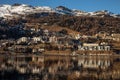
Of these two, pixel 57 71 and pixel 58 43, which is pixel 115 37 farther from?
pixel 57 71

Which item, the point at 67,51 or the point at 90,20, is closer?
the point at 67,51

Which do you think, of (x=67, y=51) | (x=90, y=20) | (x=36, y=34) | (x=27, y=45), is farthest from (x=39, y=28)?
(x=67, y=51)

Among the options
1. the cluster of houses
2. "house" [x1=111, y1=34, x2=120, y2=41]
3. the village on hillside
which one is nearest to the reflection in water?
the village on hillside

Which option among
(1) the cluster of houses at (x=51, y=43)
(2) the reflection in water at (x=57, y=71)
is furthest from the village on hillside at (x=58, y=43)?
(2) the reflection in water at (x=57, y=71)

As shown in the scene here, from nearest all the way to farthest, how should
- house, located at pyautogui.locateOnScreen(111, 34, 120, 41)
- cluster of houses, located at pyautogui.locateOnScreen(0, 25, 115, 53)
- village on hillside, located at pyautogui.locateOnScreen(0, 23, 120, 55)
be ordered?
village on hillside, located at pyautogui.locateOnScreen(0, 23, 120, 55) < cluster of houses, located at pyautogui.locateOnScreen(0, 25, 115, 53) < house, located at pyautogui.locateOnScreen(111, 34, 120, 41)

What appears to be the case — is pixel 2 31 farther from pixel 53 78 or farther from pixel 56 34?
pixel 53 78

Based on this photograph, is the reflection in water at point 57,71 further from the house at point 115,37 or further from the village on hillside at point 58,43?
the house at point 115,37

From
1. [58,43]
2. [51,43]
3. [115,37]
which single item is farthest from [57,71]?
[115,37]

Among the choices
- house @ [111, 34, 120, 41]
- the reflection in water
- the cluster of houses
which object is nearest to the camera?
the reflection in water

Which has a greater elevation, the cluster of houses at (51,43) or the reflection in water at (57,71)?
the reflection in water at (57,71)

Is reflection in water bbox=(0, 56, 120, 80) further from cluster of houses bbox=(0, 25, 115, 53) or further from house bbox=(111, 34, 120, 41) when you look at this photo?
house bbox=(111, 34, 120, 41)

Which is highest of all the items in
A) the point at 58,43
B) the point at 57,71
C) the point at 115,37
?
the point at 57,71
